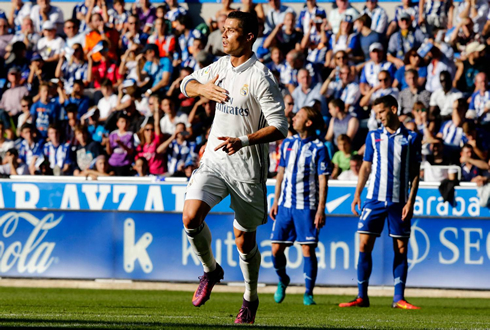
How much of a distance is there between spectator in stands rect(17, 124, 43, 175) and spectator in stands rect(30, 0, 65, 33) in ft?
13.3

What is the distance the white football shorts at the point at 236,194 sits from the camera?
651 cm

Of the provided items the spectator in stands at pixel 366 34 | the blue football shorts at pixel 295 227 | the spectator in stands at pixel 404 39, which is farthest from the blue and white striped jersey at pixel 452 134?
the blue football shorts at pixel 295 227

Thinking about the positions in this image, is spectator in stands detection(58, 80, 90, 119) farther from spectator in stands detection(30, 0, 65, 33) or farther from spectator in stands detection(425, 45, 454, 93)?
spectator in stands detection(425, 45, 454, 93)

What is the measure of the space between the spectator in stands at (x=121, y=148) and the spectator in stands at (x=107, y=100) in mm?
914

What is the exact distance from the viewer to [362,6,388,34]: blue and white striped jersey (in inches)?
627

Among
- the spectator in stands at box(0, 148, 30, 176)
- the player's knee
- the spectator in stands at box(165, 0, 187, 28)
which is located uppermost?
the spectator in stands at box(165, 0, 187, 28)

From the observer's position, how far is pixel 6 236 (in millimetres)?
12781

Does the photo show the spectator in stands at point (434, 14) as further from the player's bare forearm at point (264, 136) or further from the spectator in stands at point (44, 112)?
the player's bare forearm at point (264, 136)

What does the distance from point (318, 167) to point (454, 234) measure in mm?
2721

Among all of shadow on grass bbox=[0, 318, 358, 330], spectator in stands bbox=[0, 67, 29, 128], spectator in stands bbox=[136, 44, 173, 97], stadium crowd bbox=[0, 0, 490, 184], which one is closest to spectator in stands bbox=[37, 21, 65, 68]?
stadium crowd bbox=[0, 0, 490, 184]

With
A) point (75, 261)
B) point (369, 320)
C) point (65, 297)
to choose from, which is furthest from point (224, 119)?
point (75, 261)

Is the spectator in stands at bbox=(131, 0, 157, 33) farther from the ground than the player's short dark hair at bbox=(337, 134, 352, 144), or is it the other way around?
the spectator in stands at bbox=(131, 0, 157, 33)

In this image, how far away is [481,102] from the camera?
13930 mm

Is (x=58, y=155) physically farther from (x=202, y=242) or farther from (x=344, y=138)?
(x=202, y=242)
